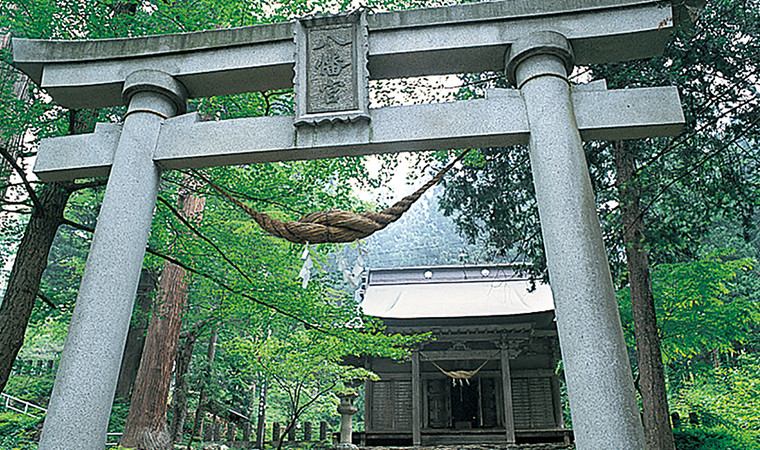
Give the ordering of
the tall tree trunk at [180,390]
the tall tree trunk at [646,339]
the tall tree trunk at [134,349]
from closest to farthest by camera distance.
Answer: the tall tree trunk at [646,339] → the tall tree trunk at [180,390] → the tall tree trunk at [134,349]

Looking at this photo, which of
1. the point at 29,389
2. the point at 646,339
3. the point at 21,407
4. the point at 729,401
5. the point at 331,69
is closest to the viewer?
the point at 331,69

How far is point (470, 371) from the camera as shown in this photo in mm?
11758

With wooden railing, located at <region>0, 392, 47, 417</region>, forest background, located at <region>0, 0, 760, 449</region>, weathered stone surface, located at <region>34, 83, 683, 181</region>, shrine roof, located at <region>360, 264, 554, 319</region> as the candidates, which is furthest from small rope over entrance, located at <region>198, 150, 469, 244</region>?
wooden railing, located at <region>0, 392, 47, 417</region>

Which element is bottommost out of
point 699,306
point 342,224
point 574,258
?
point 574,258

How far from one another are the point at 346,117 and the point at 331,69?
41cm

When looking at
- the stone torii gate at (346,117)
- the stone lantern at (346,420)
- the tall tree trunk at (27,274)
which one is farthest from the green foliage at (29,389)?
the stone torii gate at (346,117)

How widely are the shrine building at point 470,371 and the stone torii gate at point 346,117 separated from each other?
8.02 m

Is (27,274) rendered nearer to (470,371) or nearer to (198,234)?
(198,234)

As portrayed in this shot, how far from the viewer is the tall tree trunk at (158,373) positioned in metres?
8.11

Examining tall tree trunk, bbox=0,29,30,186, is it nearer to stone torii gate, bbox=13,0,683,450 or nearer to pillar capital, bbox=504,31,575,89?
stone torii gate, bbox=13,0,683,450

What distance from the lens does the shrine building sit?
10.9 metres

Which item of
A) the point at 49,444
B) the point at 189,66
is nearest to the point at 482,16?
the point at 189,66

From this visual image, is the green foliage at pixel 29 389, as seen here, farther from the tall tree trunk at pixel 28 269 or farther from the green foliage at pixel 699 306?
the green foliage at pixel 699 306

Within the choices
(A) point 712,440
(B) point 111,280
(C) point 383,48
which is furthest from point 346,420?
(C) point 383,48
